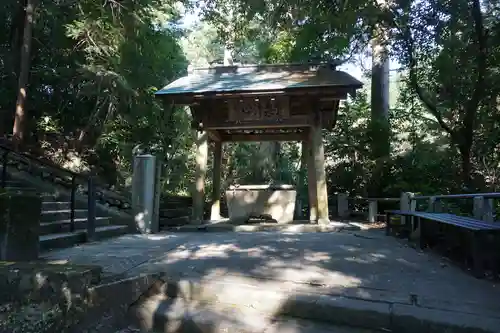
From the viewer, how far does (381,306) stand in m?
2.85

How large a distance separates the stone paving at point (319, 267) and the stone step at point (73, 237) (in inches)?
9.3

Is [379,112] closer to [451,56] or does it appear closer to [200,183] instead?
[451,56]

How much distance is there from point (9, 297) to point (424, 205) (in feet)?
28.7

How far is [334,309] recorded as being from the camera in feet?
9.45

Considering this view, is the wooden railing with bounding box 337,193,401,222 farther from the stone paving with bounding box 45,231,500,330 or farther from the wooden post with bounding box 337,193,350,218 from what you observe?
the stone paving with bounding box 45,231,500,330

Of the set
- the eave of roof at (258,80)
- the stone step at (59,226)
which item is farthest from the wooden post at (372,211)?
the stone step at (59,226)

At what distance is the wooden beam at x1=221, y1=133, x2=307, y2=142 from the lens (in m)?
11.1

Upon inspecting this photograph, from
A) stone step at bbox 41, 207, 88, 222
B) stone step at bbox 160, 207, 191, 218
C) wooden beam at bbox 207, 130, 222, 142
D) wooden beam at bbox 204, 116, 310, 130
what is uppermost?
wooden beam at bbox 204, 116, 310, 130

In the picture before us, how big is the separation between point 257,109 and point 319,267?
18.8 feet

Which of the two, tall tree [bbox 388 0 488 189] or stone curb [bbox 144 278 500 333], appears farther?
tall tree [bbox 388 0 488 189]

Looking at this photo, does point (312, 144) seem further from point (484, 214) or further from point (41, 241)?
point (41, 241)

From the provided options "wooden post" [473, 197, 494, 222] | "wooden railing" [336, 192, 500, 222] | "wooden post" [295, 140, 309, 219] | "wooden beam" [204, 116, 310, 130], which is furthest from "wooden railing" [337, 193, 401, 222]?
"wooden post" [473, 197, 494, 222]

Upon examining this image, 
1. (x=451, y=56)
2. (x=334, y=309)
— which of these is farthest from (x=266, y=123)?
(x=334, y=309)

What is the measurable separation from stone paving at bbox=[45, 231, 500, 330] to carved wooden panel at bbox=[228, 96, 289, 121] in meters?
3.91
